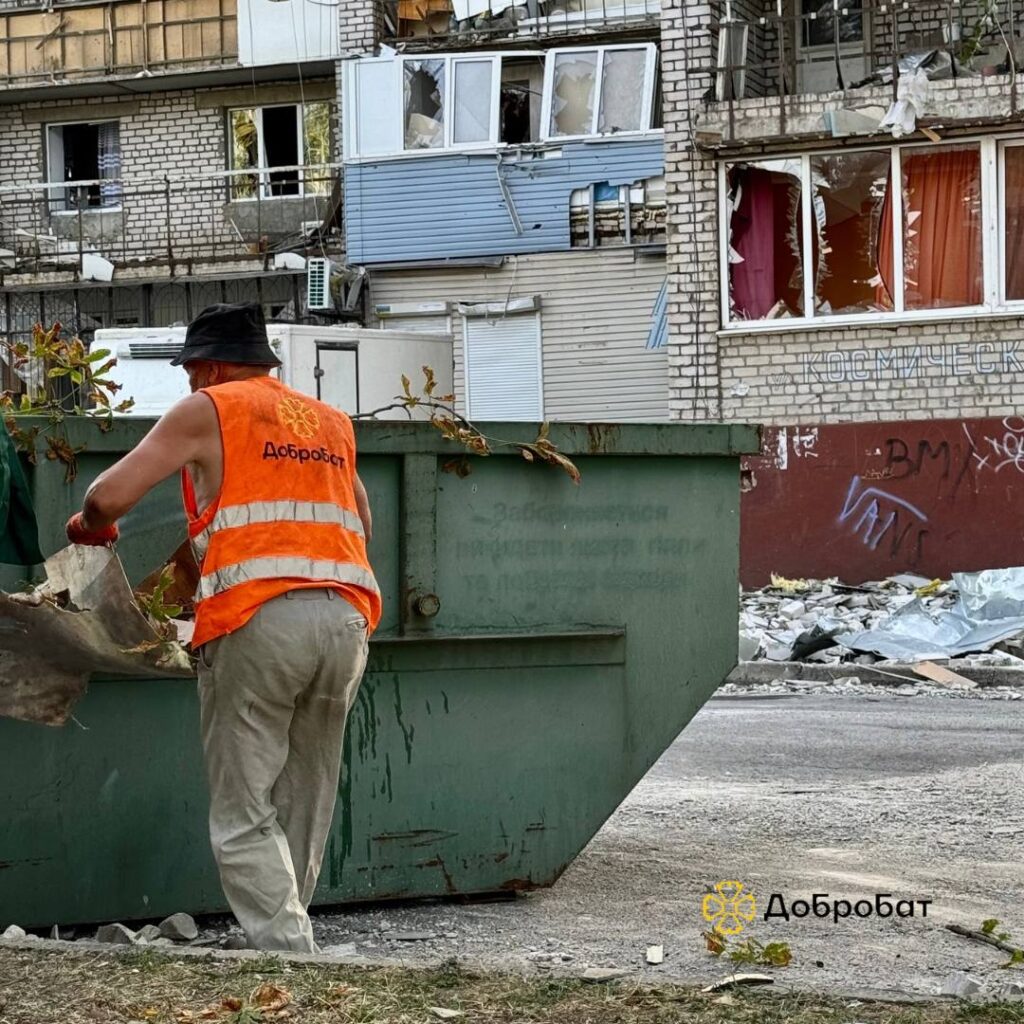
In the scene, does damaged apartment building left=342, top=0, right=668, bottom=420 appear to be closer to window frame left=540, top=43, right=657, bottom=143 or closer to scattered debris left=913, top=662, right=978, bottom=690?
window frame left=540, top=43, right=657, bottom=143

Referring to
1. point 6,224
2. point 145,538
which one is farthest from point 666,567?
point 6,224

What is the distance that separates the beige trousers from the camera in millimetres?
4410

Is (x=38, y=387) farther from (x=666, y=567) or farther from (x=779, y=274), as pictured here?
(x=779, y=274)

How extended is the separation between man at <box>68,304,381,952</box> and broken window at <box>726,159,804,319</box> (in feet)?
47.3

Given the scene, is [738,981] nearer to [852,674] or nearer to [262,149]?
[852,674]

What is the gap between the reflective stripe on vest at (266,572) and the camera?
4.41m

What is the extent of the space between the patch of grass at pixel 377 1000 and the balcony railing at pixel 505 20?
63.7 ft

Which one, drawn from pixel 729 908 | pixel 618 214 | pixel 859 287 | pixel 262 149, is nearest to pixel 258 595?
pixel 729 908

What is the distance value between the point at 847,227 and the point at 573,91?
543 cm

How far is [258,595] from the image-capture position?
4.39 metres

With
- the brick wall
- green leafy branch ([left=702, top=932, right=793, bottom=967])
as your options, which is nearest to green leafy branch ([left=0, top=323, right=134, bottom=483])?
green leafy branch ([left=702, top=932, right=793, bottom=967])

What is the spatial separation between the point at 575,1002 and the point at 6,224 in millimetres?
24696

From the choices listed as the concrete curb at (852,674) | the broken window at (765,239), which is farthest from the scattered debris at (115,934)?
the broken window at (765,239)

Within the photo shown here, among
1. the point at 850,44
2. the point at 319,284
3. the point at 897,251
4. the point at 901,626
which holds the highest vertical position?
the point at 850,44
